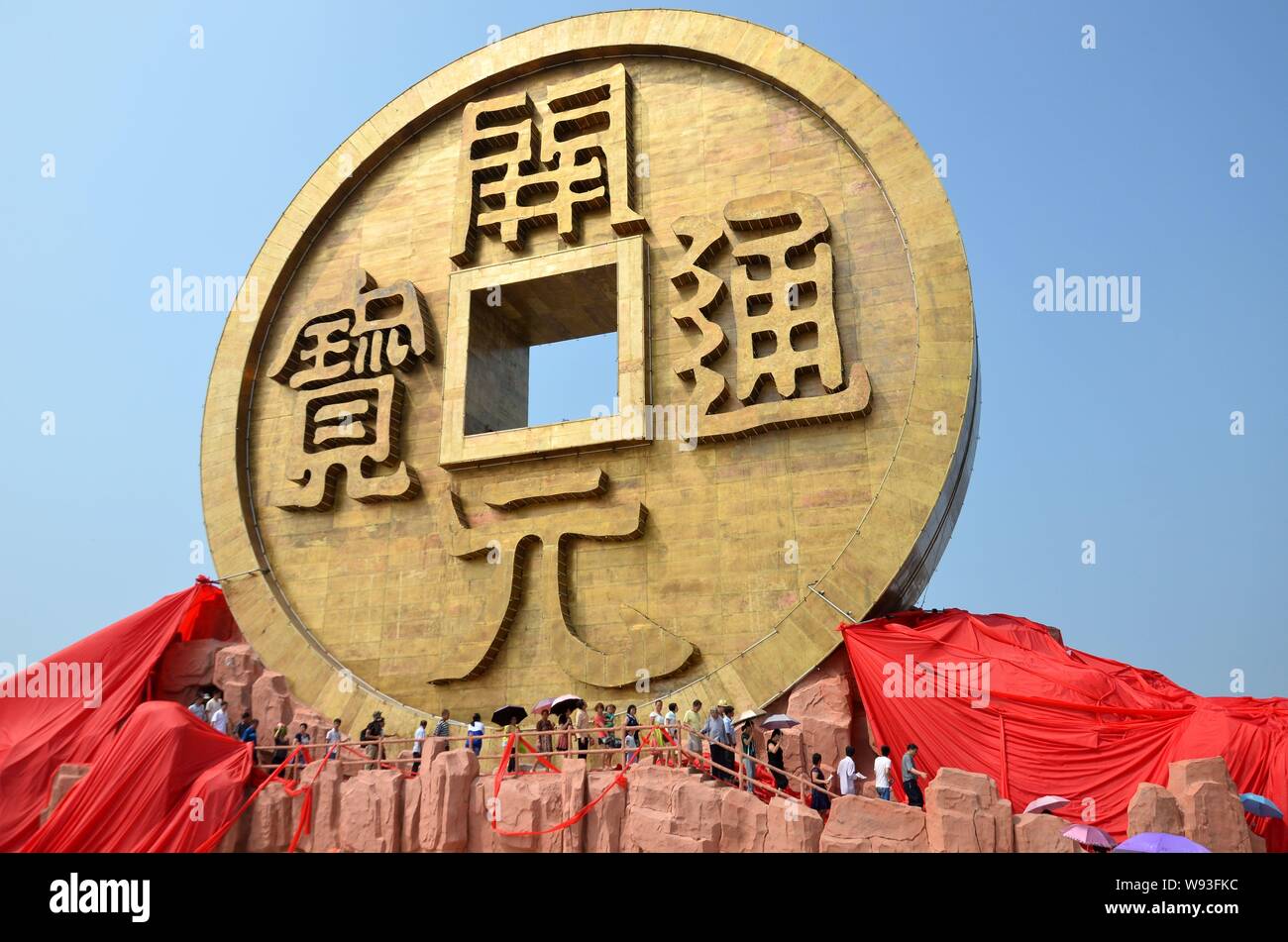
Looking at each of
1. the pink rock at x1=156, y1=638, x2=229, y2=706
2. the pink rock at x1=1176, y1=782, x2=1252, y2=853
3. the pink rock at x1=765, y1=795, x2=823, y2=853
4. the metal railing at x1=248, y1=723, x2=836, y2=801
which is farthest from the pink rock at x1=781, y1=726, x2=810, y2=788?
the pink rock at x1=156, y1=638, x2=229, y2=706

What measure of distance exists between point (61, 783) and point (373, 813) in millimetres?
4475

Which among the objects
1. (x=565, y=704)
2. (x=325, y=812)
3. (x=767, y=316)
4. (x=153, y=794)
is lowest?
(x=325, y=812)

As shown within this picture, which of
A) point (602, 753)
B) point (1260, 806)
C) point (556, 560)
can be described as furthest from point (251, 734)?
point (1260, 806)

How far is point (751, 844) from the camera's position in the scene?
989 centimetres

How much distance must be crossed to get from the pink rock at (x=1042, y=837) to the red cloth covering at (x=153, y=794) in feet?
28.7

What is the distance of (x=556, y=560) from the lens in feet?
48.7

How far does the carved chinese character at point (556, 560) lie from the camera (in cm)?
1404

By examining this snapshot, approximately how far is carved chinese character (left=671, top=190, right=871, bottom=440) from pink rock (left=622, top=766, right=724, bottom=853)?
5.45m

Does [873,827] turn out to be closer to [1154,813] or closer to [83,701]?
[1154,813]

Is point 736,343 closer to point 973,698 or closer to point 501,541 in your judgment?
point 501,541

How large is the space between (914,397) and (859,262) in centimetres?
228

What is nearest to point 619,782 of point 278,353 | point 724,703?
point 724,703

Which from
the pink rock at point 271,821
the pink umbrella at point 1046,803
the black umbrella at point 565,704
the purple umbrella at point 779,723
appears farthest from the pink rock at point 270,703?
the pink umbrella at point 1046,803

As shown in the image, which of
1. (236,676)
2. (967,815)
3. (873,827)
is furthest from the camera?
(236,676)
